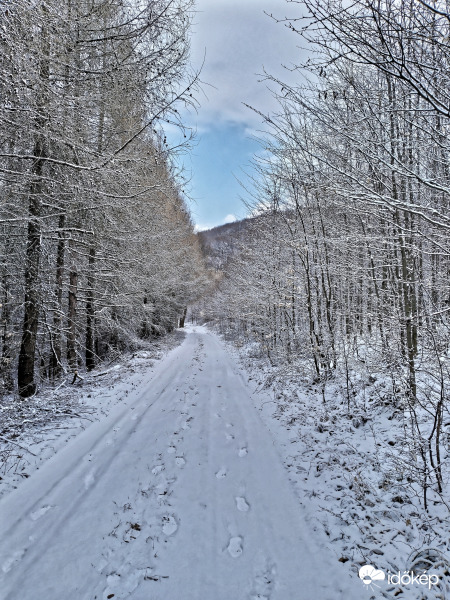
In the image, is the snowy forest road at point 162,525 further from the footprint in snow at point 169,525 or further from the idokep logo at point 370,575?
the idokep logo at point 370,575

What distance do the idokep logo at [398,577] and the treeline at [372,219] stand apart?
851 mm

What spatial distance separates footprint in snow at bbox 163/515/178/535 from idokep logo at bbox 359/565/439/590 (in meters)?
1.76

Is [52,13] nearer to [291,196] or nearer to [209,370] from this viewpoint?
[291,196]

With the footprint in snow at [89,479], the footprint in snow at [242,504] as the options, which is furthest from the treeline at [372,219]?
the footprint in snow at [89,479]

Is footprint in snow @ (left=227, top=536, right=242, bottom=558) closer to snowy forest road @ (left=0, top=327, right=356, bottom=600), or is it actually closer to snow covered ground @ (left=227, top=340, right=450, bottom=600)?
snowy forest road @ (left=0, top=327, right=356, bottom=600)

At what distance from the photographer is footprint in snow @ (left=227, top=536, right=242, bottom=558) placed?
2.76 m

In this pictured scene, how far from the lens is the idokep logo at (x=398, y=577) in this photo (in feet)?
8.03

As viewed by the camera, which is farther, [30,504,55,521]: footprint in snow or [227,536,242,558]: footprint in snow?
[30,504,55,521]: footprint in snow

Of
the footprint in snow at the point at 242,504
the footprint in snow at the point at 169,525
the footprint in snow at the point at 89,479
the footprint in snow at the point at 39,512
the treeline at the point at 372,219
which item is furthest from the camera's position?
the footprint in snow at the point at 89,479

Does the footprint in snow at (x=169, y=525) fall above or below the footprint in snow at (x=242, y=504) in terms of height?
above

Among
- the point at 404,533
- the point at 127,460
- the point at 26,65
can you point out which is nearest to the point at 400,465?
the point at 404,533

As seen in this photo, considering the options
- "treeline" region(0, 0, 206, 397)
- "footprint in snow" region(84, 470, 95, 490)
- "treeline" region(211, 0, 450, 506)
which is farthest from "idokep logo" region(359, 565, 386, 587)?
"treeline" region(0, 0, 206, 397)

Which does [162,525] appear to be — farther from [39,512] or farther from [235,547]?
[39,512]

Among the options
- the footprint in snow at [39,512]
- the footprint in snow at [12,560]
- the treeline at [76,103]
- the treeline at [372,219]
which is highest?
the treeline at [76,103]
